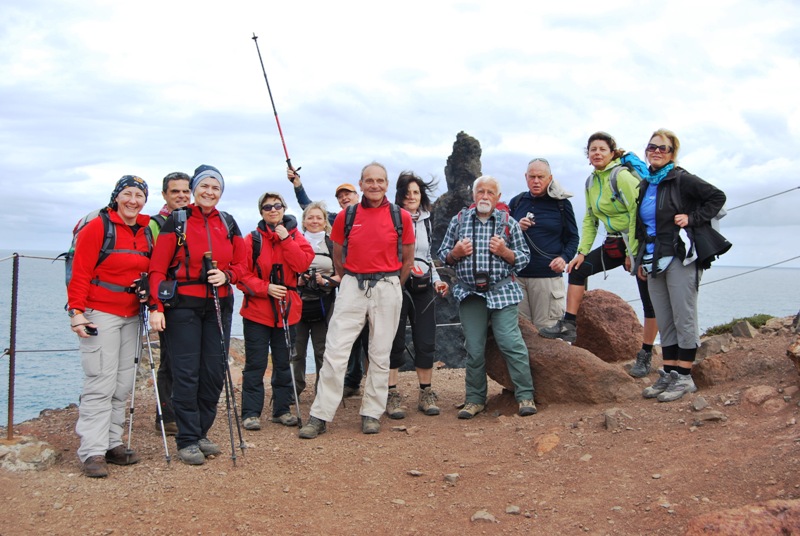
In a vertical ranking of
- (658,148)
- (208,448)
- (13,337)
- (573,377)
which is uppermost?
(658,148)

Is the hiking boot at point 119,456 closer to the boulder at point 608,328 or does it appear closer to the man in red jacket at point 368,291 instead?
the man in red jacket at point 368,291

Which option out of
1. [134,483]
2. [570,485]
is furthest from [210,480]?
[570,485]

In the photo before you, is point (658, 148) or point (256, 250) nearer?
point (658, 148)

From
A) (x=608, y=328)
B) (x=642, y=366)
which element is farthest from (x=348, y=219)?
(x=608, y=328)

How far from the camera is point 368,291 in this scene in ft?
21.3

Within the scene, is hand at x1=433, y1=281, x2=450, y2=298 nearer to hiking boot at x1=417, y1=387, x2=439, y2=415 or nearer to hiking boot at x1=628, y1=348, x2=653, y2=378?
hiking boot at x1=417, y1=387, x2=439, y2=415

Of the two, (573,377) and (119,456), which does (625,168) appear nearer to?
(573,377)

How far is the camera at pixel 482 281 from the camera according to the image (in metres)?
6.73

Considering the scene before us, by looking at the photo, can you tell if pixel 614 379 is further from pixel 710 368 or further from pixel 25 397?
pixel 25 397

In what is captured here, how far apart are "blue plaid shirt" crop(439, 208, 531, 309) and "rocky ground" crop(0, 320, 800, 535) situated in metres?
1.22

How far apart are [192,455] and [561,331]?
12.8 feet

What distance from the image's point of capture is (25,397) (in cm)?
1457

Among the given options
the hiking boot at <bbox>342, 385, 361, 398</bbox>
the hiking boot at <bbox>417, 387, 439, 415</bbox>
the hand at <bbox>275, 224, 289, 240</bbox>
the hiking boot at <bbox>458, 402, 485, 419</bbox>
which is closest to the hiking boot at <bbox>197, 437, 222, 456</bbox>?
the hand at <bbox>275, 224, 289, 240</bbox>

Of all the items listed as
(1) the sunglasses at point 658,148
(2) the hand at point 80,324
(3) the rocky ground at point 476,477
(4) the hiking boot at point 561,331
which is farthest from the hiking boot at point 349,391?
(1) the sunglasses at point 658,148
